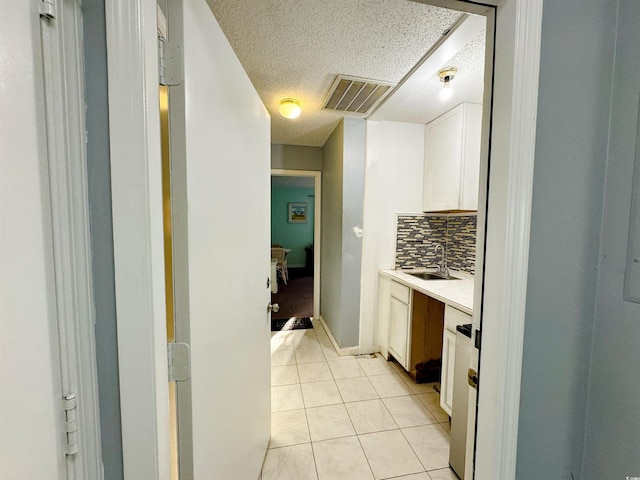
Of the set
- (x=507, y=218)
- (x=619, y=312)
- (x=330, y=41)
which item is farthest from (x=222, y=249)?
(x=330, y=41)

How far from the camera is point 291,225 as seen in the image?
24.7 feet

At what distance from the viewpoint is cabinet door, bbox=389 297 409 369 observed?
2203 mm

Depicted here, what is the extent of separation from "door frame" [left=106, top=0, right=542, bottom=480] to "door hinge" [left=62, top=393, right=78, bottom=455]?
7 centimetres

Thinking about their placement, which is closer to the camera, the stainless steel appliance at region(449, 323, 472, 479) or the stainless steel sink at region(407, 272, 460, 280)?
the stainless steel appliance at region(449, 323, 472, 479)

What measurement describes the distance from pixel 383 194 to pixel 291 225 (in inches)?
201

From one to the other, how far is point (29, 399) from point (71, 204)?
1.09 feet

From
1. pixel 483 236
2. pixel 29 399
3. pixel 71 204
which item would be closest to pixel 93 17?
pixel 71 204

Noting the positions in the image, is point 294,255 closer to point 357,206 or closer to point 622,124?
point 357,206

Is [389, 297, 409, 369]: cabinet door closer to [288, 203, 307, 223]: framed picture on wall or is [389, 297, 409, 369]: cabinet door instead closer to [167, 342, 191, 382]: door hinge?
[167, 342, 191, 382]: door hinge

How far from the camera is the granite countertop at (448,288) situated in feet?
5.20

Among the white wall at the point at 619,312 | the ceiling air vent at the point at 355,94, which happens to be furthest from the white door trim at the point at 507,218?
the ceiling air vent at the point at 355,94

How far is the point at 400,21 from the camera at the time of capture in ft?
4.17

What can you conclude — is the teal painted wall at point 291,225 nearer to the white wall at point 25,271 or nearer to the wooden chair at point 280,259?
the wooden chair at point 280,259

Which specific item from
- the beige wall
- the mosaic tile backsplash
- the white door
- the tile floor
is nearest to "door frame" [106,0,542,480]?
the white door
